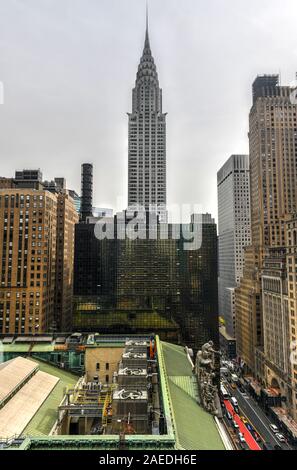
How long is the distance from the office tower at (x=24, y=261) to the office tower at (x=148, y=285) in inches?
340

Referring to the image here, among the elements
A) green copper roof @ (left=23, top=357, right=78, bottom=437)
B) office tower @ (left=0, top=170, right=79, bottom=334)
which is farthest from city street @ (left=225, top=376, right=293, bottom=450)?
office tower @ (left=0, top=170, right=79, bottom=334)

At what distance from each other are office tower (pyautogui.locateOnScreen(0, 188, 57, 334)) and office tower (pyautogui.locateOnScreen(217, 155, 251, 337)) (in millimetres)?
68824

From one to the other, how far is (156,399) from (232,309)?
81.0 meters

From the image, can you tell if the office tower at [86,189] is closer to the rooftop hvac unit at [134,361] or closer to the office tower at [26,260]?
the office tower at [26,260]

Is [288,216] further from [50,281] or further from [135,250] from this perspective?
[50,281]

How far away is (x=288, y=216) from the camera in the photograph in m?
49.9

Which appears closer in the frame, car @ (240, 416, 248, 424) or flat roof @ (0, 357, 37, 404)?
flat roof @ (0, 357, 37, 404)

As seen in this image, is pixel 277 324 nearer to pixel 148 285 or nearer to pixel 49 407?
pixel 148 285

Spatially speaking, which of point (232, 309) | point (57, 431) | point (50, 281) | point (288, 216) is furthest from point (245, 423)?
point (232, 309)

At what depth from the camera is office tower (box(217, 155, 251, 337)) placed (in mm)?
113000

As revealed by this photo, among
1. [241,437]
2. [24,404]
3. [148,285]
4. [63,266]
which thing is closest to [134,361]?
[24,404]

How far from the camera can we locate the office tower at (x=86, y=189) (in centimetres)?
8644

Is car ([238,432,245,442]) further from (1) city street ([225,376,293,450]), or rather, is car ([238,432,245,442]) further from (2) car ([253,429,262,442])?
(1) city street ([225,376,293,450])

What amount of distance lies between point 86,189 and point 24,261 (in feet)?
119
